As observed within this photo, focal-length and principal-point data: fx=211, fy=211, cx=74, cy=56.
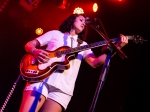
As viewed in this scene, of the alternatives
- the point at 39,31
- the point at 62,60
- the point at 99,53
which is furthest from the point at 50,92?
the point at 39,31

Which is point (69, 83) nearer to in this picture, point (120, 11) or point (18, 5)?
point (120, 11)

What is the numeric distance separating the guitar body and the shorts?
0.25ft

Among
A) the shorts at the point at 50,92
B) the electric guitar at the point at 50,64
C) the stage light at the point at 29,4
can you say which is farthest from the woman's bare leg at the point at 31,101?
the stage light at the point at 29,4

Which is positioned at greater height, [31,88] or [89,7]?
[89,7]

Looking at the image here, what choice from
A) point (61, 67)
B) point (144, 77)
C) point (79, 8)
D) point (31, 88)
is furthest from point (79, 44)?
point (79, 8)

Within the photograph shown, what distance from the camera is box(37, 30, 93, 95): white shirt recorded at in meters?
2.71

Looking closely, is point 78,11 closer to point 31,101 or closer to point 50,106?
point 50,106

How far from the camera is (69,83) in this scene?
277 centimetres

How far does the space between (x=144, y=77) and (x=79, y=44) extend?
1.51m

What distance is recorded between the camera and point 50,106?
2670mm

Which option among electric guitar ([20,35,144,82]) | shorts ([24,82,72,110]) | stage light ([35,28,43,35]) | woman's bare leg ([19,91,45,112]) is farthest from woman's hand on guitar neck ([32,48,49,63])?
stage light ([35,28,43,35])

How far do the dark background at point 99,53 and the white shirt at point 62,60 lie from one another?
4.62 feet

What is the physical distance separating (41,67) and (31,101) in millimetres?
490

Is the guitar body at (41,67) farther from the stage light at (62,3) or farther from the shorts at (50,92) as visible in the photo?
the stage light at (62,3)
